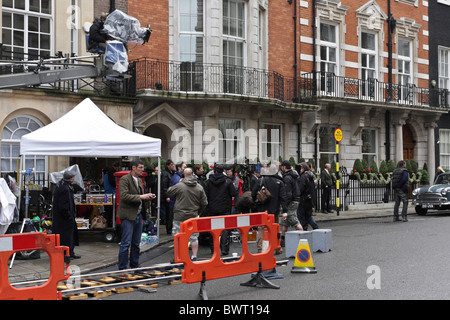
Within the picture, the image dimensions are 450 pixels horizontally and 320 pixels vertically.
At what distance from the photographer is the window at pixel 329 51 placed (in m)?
22.8

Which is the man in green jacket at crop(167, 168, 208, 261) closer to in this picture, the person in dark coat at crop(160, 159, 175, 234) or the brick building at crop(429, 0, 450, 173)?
the person in dark coat at crop(160, 159, 175, 234)

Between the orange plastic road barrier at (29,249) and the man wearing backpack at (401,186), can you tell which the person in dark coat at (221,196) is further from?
the man wearing backpack at (401,186)

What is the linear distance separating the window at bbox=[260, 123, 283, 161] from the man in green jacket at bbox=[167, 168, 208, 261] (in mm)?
10795

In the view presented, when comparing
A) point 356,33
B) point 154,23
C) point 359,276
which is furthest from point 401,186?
point 356,33

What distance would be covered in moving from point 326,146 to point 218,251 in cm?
1646

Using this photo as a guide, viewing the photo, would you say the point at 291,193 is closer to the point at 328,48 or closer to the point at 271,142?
the point at 271,142

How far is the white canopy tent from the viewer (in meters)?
11.5

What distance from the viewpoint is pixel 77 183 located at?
13.3 m

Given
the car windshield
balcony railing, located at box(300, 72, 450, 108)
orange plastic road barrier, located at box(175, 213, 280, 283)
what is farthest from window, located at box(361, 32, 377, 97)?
orange plastic road barrier, located at box(175, 213, 280, 283)

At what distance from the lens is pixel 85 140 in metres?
11.9

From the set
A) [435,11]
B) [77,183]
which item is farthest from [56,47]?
[435,11]

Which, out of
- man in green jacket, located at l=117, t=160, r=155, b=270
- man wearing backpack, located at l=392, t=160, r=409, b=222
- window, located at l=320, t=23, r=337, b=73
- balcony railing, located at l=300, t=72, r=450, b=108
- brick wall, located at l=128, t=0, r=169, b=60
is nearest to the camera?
man in green jacket, located at l=117, t=160, r=155, b=270
